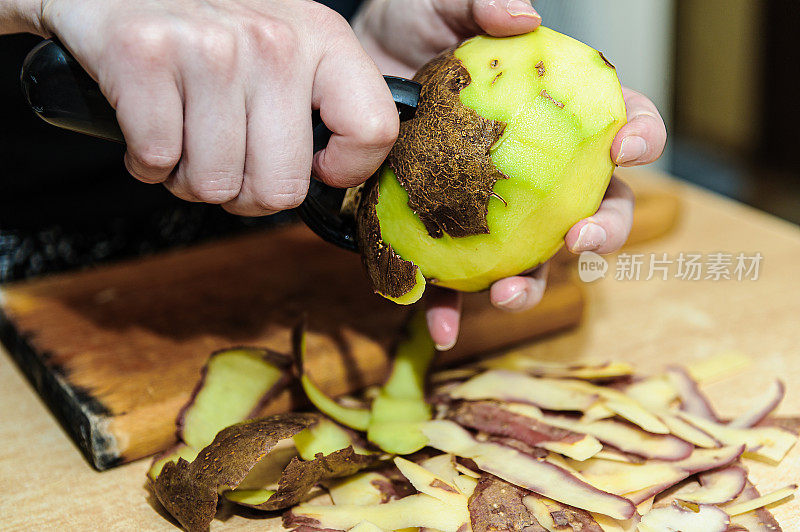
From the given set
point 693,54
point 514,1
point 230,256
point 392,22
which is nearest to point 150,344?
point 230,256

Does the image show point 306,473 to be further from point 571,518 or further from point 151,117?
point 151,117

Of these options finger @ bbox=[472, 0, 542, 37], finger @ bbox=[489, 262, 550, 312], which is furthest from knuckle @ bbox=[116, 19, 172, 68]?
finger @ bbox=[489, 262, 550, 312]

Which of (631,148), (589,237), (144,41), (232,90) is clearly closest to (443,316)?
(589,237)

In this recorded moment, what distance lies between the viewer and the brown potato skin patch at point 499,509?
926 mm

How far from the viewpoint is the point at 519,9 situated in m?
0.98

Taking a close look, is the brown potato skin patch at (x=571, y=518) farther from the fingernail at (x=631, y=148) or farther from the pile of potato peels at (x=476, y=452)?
the fingernail at (x=631, y=148)

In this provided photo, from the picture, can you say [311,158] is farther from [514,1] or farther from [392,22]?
[392,22]

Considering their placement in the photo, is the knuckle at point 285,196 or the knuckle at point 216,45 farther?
the knuckle at point 285,196

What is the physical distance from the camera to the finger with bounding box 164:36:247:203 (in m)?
0.84

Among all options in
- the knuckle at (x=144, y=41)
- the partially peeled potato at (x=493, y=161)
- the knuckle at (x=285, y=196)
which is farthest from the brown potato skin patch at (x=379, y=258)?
the knuckle at (x=144, y=41)

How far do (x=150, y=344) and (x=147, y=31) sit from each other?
2.22 feet

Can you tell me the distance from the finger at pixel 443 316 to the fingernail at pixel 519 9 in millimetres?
439

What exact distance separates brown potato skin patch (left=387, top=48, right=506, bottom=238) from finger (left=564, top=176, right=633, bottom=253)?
142 millimetres

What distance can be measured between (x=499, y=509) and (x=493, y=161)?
1.45ft
